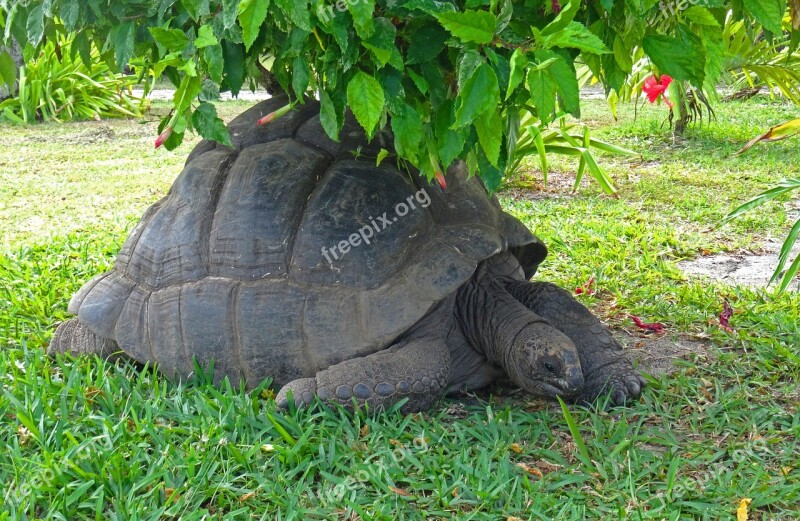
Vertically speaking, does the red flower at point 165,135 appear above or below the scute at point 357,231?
above

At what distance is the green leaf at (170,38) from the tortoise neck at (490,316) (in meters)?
1.55

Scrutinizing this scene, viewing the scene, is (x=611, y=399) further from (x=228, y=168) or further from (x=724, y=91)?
(x=724, y=91)

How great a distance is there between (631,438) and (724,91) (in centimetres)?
1075

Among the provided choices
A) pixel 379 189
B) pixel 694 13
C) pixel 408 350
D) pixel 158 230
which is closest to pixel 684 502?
pixel 408 350

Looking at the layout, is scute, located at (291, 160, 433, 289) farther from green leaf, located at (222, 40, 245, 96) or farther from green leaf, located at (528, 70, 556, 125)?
green leaf, located at (528, 70, 556, 125)

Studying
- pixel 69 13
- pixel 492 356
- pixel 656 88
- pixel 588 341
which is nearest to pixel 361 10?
pixel 69 13

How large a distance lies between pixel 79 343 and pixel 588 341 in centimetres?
202

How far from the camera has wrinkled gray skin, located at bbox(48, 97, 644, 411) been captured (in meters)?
2.74

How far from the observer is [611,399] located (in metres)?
2.84

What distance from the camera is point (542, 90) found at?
1.59 meters

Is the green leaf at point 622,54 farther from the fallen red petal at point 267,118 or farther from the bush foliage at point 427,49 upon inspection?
the fallen red petal at point 267,118

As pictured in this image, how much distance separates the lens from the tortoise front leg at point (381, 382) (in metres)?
2.64

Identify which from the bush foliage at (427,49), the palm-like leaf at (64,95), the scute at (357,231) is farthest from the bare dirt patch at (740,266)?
the palm-like leaf at (64,95)

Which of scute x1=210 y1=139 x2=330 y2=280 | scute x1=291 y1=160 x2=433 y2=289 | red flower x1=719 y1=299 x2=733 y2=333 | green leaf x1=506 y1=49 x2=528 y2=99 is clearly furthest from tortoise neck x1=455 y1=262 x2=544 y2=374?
green leaf x1=506 y1=49 x2=528 y2=99
